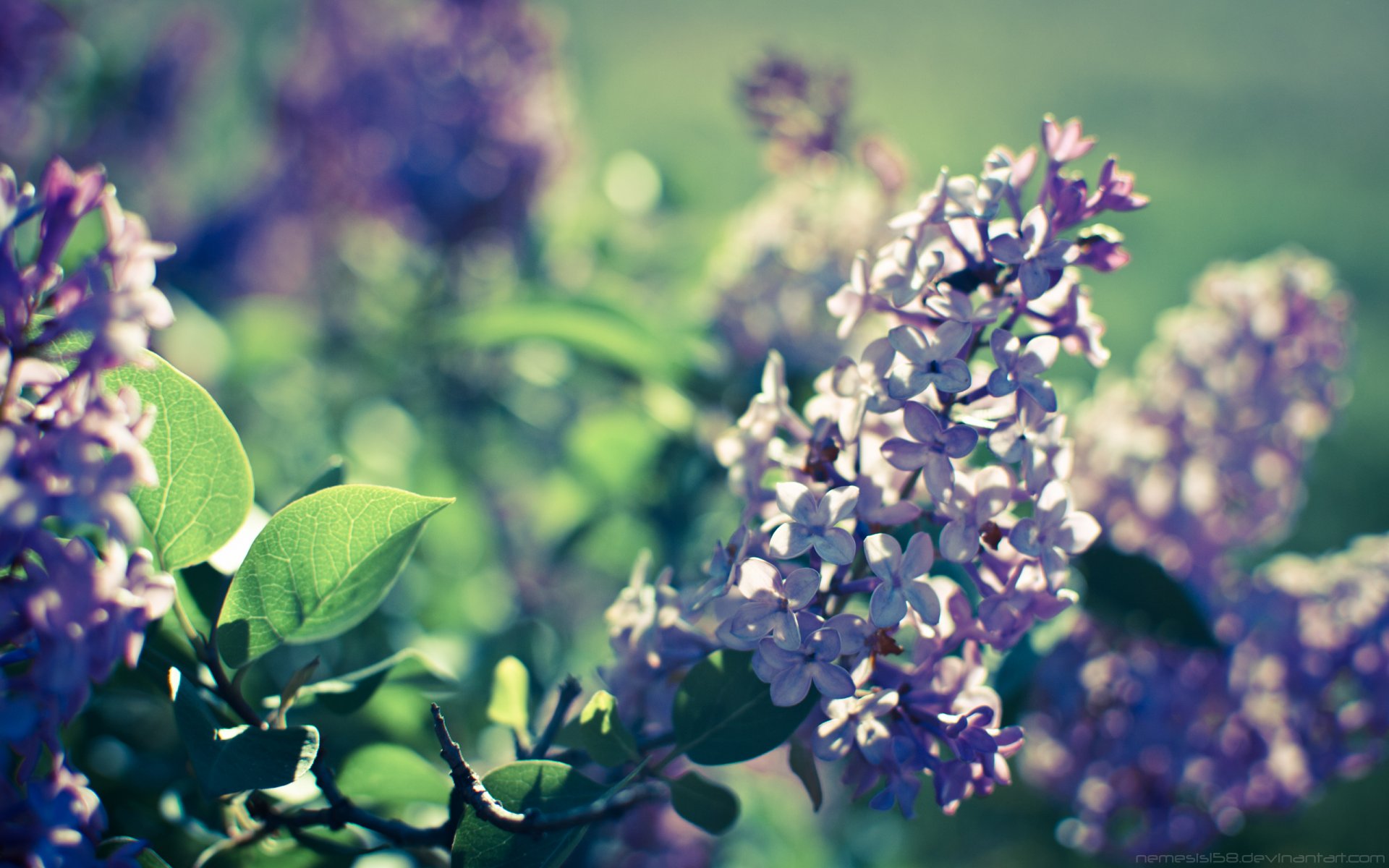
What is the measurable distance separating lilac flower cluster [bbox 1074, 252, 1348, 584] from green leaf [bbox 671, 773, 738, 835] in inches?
19.4

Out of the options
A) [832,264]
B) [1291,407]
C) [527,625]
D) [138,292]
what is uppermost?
[1291,407]

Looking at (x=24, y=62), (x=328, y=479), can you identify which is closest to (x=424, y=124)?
(x=24, y=62)

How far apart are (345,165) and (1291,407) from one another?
4.12ft

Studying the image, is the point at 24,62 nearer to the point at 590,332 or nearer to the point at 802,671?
the point at 590,332

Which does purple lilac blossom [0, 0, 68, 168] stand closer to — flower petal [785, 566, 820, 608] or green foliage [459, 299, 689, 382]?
green foliage [459, 299, 689, 382]

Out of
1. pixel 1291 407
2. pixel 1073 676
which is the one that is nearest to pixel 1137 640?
pixel 1073 676

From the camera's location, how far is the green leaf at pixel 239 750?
0.39m

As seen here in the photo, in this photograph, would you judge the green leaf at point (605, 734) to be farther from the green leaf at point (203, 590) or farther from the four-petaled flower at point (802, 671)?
the green leaf at point (203, 590)

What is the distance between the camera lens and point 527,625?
843 millimetres

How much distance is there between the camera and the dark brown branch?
0.47 m

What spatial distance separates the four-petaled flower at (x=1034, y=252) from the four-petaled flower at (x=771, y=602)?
174mm

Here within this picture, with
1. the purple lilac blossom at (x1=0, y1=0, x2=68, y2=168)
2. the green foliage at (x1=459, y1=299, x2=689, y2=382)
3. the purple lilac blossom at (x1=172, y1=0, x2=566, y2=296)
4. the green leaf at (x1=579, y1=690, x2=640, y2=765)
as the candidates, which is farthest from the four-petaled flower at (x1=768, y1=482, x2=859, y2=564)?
the purple lilac blossom at (x1=0, y1=0, x2=68, y2=168)

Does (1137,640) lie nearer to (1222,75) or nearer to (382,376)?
(382,376)

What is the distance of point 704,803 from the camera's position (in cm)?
49
